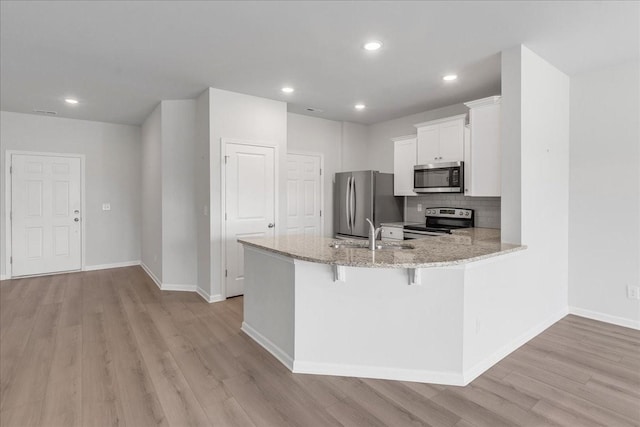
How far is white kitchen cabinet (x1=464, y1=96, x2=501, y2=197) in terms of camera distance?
3.52 m

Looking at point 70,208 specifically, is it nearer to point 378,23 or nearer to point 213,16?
point 213,16

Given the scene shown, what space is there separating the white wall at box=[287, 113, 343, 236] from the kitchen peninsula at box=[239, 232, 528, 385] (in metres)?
3.19

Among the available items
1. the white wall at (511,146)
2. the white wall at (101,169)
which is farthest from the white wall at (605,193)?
the white wall at (101,169)

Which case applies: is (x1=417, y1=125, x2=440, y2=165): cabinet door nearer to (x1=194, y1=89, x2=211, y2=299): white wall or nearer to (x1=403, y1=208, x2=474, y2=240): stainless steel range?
(x1=403, y1=208, x2=474, y2=240): stainless steel range

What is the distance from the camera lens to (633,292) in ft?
11.2

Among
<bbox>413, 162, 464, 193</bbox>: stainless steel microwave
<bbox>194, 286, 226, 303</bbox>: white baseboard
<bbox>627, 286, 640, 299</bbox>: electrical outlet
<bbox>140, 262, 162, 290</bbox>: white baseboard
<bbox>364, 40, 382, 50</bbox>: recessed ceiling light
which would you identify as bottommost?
<bbox>194, 286, 226, 303</bbox>: white baseboard

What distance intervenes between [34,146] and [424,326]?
646cm

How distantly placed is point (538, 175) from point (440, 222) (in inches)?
69.2

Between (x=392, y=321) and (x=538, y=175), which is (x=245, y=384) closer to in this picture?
(x=392, y=321)

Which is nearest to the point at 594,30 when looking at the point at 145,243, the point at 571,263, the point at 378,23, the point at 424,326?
the point at 378,23

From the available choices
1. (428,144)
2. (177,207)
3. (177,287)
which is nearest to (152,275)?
(177,287)

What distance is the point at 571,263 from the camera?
3.83m

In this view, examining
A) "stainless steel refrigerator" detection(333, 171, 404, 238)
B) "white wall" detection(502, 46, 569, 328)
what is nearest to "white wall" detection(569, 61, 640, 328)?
"white wall" detection(502, 46, 569, 328)

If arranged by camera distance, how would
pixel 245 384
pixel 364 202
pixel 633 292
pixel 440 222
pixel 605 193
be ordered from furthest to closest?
pixel 364 202, pixel 440 222, pixel 605 193, pixel 633 292, pixel 245 384
